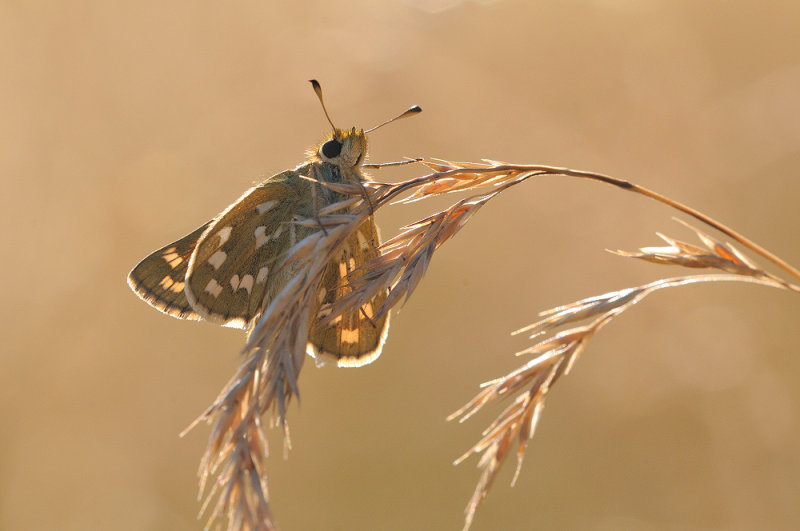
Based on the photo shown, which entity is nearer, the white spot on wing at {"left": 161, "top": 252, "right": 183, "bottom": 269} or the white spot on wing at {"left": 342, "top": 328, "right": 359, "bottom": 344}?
the white spot on wing at {"left": 342, "top": 328, "right": 359, "bottom": 344}

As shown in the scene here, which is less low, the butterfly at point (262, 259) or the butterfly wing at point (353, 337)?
the butterfly at point (262, 259)

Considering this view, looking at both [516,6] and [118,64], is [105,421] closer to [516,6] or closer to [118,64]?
[118,64]

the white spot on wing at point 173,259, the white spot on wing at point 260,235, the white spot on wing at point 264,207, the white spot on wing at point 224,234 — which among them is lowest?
the white spot on wing at point 260,235

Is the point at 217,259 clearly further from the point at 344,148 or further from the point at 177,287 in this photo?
the point at 344,148

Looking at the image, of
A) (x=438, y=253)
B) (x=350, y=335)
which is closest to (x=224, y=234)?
(x=350, y=335)

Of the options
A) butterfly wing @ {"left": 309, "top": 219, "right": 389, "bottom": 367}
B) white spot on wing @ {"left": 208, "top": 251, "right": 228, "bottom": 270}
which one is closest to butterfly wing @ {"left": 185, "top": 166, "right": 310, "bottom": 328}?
white spot on wing @ {"left": 208, "top": 251, "right": 228, "bottom": 270}

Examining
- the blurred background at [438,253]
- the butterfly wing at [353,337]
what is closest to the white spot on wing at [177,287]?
the butterfly wing at [353,337]

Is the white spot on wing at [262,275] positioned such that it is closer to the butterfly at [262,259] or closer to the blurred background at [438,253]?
the butterfly at [262,259]

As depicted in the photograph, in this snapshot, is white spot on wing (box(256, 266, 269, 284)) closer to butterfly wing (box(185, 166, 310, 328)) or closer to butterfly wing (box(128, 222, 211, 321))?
butterfly wing (box(185, 166, 310, 328))
